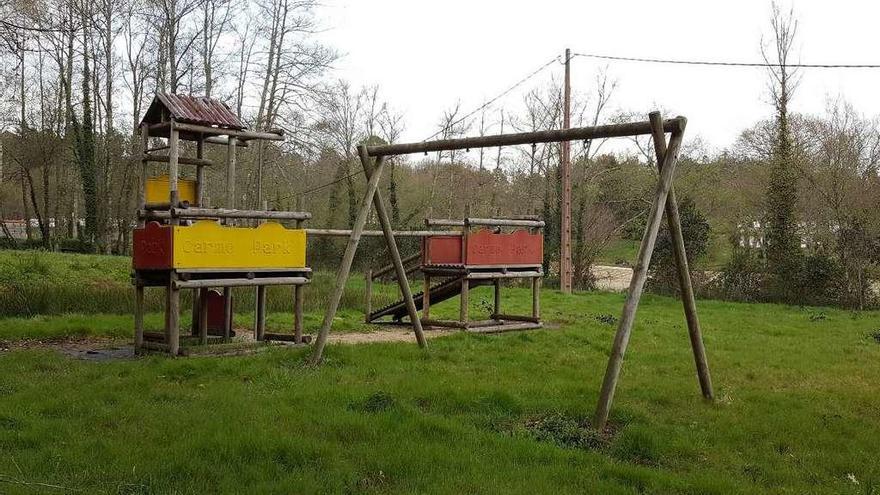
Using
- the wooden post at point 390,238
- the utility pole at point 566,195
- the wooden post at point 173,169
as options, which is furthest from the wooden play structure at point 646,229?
the utility pole at point 566,195

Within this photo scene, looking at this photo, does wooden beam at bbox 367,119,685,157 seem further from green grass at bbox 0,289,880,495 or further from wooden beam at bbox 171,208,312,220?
green grass at bbox 0,289,880,495

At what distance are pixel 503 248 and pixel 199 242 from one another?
6.46m

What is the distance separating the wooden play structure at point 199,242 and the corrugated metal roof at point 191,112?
14 mm

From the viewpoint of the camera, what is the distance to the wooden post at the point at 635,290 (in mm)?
6715

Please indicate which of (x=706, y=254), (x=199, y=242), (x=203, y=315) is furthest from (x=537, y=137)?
(x=706, y=254)

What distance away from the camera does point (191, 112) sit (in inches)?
439

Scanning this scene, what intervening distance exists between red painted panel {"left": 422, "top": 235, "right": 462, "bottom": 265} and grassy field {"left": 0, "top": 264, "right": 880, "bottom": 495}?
3.25 meters

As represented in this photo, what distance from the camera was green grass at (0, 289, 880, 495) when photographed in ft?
17.0

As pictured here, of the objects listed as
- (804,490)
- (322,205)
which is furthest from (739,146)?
(804,490)

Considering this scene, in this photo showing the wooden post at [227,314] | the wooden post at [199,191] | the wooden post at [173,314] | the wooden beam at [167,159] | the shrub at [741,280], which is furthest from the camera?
the shrub at [741,280]

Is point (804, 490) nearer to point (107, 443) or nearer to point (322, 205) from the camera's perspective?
point (107, 443)

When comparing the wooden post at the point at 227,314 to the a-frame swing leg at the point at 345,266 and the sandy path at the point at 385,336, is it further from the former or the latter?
the a-frame swing leg at the point at 345,266

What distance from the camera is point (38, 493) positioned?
4660 millimetres

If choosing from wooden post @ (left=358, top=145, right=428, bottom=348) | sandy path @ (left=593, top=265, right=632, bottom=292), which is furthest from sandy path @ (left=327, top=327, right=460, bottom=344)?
sandy path @ (left=593, top=265, right=632, bottom=292)
